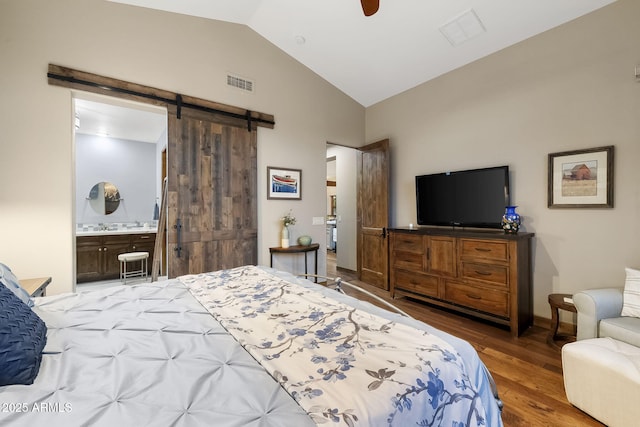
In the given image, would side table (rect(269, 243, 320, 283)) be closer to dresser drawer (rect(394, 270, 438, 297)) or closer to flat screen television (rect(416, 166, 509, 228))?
dresser drawer (rect(394, 270, 438, 297))

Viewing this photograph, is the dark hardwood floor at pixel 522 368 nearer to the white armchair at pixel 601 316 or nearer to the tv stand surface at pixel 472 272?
the tv stand surface at pixel 472 272

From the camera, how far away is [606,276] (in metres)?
2.59

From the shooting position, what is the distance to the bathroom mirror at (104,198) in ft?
17.1

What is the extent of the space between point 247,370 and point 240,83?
3721 millimetres

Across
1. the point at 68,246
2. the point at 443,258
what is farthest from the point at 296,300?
the point at 68,246

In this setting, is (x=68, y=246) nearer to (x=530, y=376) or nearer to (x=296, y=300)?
(x=296, y=300)

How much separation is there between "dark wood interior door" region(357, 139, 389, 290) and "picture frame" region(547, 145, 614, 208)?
205 cm

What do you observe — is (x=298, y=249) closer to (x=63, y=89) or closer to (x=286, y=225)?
(x=286, y=225)

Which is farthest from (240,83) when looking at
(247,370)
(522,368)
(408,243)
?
(522,368)

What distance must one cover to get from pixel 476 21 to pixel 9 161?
189 inches

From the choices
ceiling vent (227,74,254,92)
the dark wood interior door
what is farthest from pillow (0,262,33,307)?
the dark wood interior door

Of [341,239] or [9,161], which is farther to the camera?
[341,239]

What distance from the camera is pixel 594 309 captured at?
2.05 m

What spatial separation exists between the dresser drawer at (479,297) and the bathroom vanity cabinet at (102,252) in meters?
Result: 5.17
